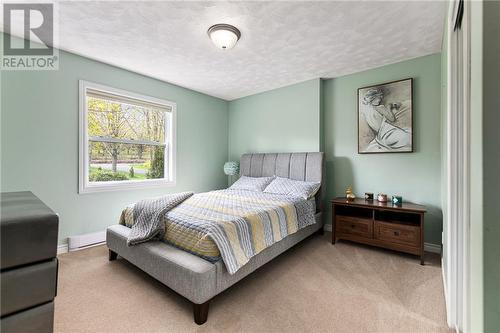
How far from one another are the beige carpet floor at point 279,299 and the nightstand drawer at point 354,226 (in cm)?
36

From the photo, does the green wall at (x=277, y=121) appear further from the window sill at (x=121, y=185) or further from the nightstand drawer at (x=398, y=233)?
the window sill at (x=121, y=185)

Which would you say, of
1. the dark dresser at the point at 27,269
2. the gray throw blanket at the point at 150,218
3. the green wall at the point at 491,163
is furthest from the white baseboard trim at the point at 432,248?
the dark dresser at the point at 27,269

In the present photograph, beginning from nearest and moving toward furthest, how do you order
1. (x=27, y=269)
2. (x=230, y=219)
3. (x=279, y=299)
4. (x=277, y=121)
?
1. (x=27, y=269)
2. (x=279, y=299)
3. (x=230, y=219)
4. (x=277, y=121)

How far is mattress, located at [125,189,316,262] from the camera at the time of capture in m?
1.80

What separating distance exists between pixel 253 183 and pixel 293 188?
77cm

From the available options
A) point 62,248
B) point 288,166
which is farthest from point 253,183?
point 62,248

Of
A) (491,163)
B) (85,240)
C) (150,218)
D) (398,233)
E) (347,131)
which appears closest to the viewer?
(491,163)

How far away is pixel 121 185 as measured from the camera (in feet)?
10.7

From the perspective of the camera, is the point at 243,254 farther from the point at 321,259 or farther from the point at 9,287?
the point at 9,287

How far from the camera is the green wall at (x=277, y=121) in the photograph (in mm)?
3668

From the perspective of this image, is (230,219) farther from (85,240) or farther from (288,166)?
(85,240)

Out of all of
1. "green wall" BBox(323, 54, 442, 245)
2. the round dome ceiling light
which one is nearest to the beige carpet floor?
"green wall" BBox(323, 54, 442, 245)

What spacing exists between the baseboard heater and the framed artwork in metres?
3.93

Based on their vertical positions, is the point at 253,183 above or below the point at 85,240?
above
